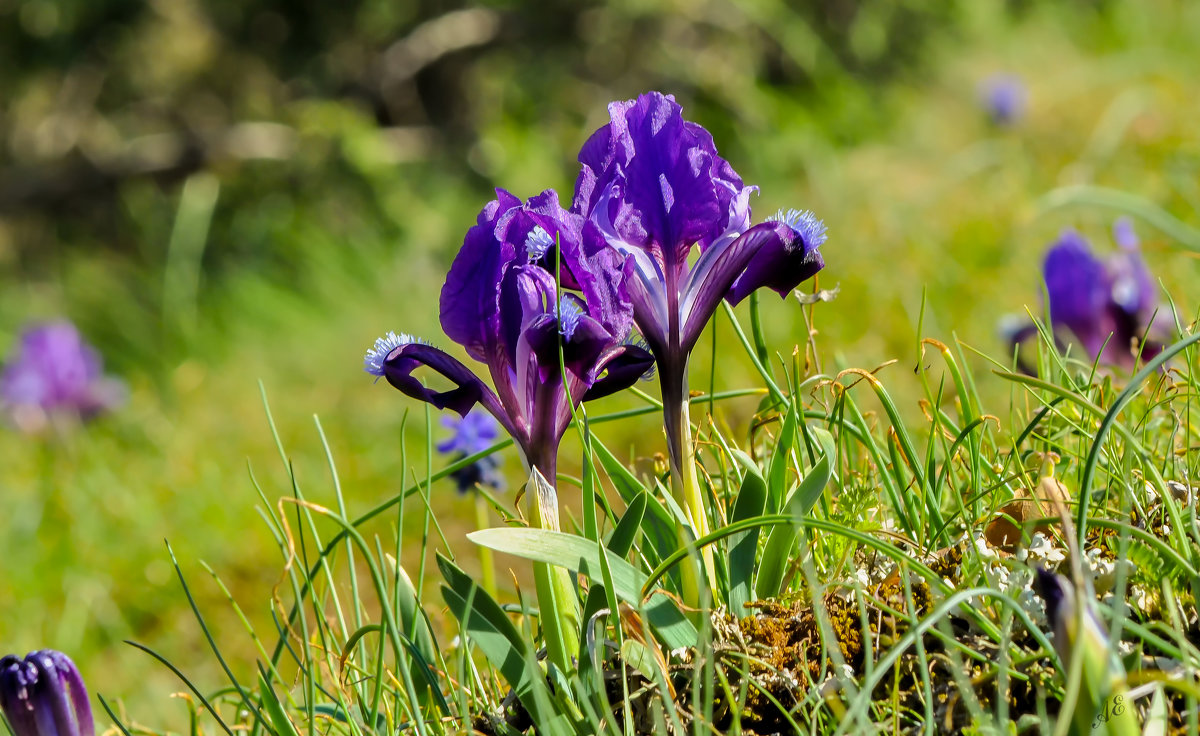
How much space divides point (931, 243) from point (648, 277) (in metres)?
2.93

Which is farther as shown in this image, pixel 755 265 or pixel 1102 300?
pixel 1102 300

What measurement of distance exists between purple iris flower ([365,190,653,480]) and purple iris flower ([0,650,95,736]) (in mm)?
531

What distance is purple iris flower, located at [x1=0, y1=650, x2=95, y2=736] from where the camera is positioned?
1.25 metres

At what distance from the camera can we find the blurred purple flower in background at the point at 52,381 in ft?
14.1

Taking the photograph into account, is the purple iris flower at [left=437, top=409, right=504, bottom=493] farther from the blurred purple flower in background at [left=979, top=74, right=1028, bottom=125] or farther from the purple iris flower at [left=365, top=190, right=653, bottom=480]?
the blurred purple flower in background at [left=979, top=74, right=1028, bottom=125]

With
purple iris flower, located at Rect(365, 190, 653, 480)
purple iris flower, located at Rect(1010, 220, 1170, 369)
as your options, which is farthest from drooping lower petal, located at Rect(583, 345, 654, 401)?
purple iris flower, located at Rect(1010, 220, 1170, 369)

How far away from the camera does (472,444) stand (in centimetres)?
188

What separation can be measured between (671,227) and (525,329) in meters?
0.20

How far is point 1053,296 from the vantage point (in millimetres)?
2189

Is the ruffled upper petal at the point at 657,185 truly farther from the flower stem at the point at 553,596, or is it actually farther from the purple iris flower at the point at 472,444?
the purple iris flower at the point at 472,444

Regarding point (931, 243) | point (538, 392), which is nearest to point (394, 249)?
point (931, 243)

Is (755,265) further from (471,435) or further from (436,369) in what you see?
(471,435)

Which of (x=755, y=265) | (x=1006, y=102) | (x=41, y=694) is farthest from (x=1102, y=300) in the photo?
(x=1006, y=102)

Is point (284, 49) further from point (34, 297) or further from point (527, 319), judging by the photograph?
point (527, 319)
